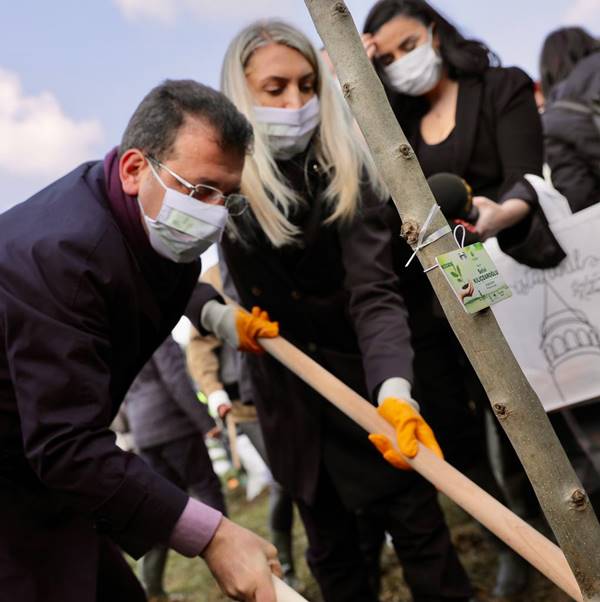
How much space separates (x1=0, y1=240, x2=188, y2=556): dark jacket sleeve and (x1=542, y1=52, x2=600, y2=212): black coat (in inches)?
87.4

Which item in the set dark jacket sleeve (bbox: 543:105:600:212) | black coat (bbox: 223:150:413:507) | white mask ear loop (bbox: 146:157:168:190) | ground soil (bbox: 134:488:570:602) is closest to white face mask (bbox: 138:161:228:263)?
white mask ear loop (bbox: 146:157:168:190)

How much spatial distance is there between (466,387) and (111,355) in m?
1.63

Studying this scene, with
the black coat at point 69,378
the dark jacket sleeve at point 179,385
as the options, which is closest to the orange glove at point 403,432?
the black coat at point 69,378

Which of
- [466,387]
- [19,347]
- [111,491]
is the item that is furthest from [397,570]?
[19,347]

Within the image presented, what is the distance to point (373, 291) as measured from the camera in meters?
2.61

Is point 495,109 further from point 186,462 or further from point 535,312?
point 186,462

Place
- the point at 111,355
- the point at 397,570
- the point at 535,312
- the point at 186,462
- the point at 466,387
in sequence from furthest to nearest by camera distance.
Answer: the point at 186,462 → the point at 397,570 → the point at 466,387 → the point at 535,312 → the point at 111,355

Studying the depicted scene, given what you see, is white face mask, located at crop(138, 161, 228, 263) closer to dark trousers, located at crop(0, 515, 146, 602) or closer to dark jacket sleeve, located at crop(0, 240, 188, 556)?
dark jacket sleeve, located at crop(0, 240, 188, 556)

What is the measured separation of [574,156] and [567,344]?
968 millimetres

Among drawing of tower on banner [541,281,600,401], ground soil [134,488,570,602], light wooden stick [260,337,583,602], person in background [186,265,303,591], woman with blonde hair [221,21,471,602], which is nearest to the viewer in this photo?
light wooden stick [260,337,583,602]

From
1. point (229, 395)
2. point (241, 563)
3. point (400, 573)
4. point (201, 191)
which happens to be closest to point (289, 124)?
point (201, 191)

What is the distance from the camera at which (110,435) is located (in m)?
1.83

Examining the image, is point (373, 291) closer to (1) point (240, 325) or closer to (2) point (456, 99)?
(1) point (240, 325)

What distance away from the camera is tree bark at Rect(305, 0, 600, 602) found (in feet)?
4.75
